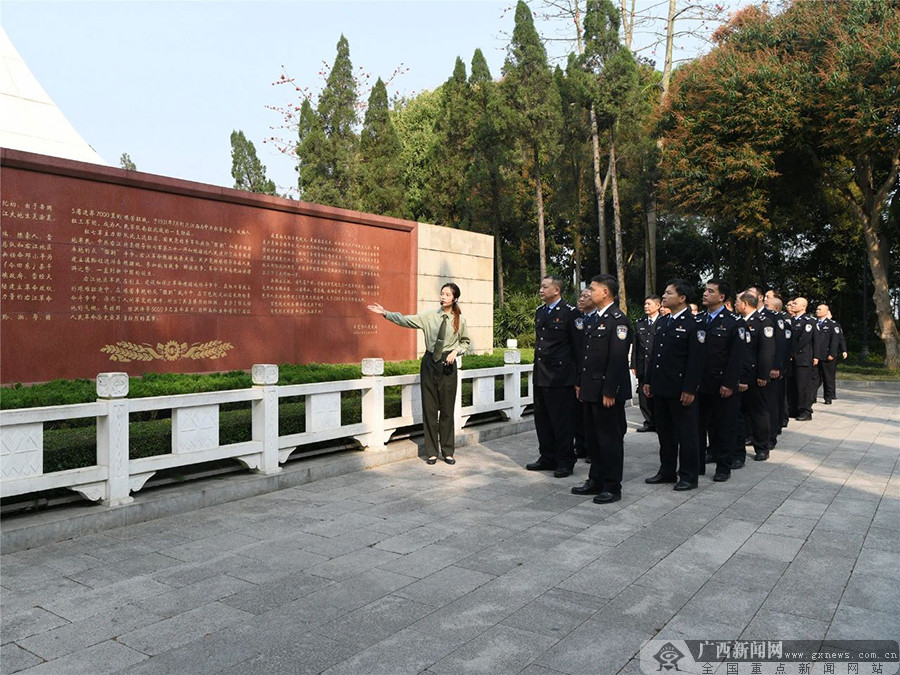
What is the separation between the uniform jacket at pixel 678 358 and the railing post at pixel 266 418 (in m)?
2.78

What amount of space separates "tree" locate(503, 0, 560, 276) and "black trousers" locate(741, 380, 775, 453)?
11.5 meters

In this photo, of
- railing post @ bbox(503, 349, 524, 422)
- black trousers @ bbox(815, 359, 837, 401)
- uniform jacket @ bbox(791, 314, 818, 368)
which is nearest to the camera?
railing post @ bbox(503, 349, 524, 422)

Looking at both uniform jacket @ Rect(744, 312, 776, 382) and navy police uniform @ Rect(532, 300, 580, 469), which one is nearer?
navy police uniform @ Rect(532, 300, 580, 469)

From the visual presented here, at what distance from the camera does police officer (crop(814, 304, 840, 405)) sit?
977 centimetres

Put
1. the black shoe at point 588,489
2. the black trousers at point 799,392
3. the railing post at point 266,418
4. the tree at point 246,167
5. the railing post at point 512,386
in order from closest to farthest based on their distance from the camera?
the black shoe at point 588,489, the railing post at point 266,418, the railing post at point 512,386, the black trousers at point 799,392, the tree at point 246,167

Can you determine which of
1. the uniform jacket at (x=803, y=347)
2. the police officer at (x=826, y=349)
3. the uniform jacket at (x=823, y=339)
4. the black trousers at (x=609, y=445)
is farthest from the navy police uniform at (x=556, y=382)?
the uniform jacket at (x=823, y=339)

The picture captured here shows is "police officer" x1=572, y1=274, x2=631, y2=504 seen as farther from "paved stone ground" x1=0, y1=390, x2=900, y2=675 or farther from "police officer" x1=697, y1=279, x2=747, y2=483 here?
"police officer" x1=697, y1=279, x2=747, y2=483

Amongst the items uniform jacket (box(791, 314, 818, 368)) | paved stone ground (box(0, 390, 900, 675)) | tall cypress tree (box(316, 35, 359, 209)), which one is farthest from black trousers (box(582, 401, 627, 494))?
tall cypress tree (box(316, 35, 359, 209))

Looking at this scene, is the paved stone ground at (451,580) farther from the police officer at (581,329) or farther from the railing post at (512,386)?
the railing post at (512,386)

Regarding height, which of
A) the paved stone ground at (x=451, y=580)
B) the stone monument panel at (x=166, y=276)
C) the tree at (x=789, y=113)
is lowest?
the paved stone ground at (x=451, y=580)

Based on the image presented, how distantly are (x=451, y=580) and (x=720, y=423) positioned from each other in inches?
128

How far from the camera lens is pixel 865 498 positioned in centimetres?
477

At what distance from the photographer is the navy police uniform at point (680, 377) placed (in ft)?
16.0

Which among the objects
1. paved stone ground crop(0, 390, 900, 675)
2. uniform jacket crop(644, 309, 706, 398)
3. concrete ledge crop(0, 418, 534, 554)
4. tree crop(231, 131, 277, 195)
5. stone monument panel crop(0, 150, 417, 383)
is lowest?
paved stone ground crop(0, 390, 900, 675)
